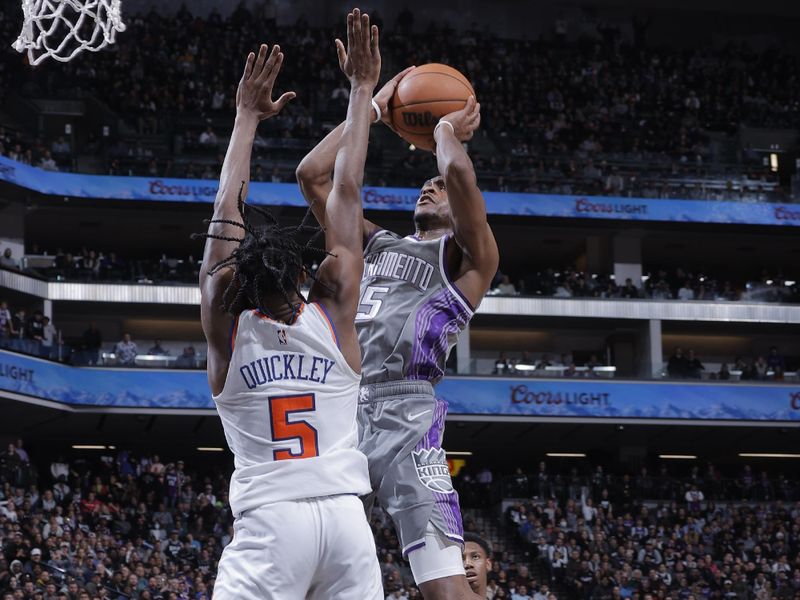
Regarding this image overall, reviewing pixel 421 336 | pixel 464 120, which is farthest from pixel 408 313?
pixel 464 120

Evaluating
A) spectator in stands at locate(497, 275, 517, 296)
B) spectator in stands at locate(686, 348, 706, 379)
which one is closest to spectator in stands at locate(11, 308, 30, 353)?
spectator in stands at locate(497, 275, 517, 296)

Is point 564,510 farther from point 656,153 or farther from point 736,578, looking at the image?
point 656,153

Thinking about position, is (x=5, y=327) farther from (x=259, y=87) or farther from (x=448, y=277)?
(x=259, y=87)

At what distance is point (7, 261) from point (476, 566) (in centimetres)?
2376

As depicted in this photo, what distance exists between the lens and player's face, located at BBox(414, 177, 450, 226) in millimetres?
5988

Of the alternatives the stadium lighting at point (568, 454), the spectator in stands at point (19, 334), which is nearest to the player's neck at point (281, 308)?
the spectator in stands at point (19, 334)

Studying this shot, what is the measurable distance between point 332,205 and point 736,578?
2014 centimetres

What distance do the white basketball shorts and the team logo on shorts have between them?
1.23 meters

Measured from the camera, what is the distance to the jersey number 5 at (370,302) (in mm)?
5715

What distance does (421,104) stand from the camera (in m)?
6.22

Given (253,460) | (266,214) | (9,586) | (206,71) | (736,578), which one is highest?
(206,71)

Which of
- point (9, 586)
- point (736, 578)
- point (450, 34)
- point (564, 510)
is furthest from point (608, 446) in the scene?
point (9, 586)

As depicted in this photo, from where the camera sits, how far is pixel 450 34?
3731cm

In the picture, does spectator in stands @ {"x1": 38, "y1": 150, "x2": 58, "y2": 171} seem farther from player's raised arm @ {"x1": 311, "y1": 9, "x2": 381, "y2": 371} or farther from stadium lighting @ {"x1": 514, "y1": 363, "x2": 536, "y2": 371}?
player's raised arm @ {"x1": 311, "y1": 9, "x2": 381, "y2": 371}
